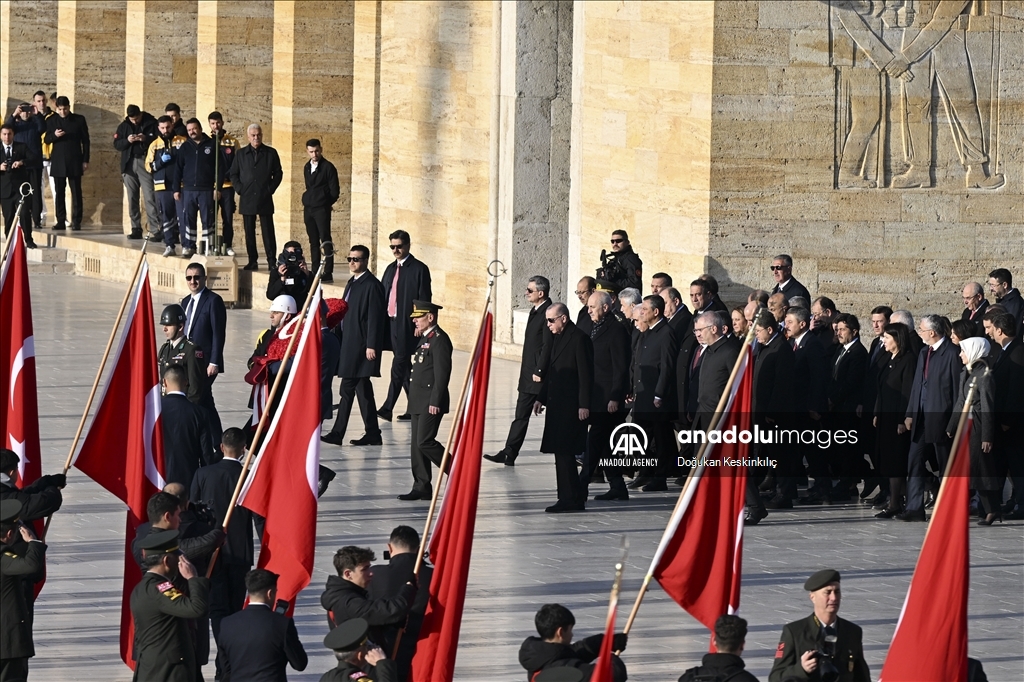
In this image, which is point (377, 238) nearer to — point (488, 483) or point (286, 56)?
point (286, 56)

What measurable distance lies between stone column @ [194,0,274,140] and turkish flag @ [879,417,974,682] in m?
21.2

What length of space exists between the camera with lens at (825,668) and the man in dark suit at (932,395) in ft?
20.3

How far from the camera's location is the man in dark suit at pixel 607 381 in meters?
14.9

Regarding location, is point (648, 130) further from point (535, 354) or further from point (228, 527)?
point (228, 527)

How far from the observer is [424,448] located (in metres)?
14.5

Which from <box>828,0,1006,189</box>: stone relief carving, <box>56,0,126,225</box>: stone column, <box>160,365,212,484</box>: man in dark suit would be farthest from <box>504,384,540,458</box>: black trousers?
<box>56,0,126,225</box>: stone column

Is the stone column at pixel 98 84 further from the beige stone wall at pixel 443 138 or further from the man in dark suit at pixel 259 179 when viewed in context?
the beige stone wall at pixel 443 138

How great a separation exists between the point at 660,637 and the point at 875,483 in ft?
14.7

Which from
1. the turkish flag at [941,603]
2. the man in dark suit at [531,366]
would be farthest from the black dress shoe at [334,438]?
the turkish flag at [941,603]

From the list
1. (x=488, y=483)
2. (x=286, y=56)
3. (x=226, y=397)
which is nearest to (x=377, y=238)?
(x=286, y=56)

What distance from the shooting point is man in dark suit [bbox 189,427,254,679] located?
10258 millimetres

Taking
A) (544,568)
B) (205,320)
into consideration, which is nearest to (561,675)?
(544,568)

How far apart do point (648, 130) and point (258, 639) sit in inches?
442

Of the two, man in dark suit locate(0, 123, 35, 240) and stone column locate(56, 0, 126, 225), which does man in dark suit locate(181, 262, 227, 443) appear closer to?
man in dark suit locate(0, 123, 35, 240)
